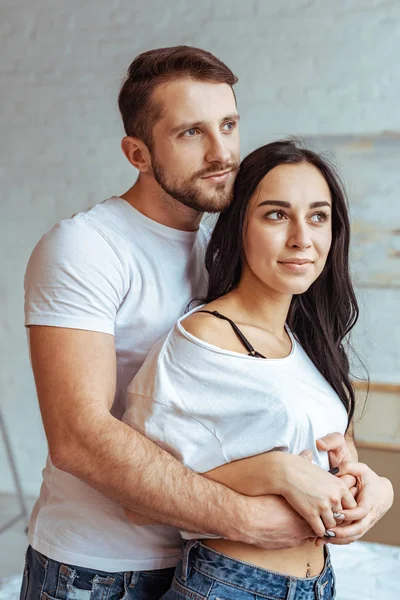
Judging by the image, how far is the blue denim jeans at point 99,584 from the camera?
1587 millimetres

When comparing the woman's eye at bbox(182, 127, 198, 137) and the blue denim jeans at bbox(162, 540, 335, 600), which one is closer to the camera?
the blue denim jeans at bbox(162, 540, 335, 600)

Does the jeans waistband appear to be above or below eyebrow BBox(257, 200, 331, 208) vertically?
below

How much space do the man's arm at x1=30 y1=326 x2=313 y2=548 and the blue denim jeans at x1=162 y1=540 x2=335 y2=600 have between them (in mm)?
64

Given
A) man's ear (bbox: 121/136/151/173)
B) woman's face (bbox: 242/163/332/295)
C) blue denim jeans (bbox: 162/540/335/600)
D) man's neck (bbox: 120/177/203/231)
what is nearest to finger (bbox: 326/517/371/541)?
blue denim jeans (bbox: 162/540/335/600)

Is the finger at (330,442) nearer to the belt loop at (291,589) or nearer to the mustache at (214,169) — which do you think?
the belt loop at (291,589)

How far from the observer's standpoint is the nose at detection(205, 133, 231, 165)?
1655 mm

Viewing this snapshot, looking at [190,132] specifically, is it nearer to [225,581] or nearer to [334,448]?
[334,448]

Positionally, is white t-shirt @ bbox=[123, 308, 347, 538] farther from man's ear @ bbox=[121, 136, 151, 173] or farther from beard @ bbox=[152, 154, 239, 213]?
man's ear @ bbox=[121, 136, 151, 173]

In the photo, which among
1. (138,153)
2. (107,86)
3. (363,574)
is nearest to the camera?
(138,153)

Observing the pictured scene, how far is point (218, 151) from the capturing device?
1.66m

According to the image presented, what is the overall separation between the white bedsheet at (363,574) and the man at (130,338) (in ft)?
3.22

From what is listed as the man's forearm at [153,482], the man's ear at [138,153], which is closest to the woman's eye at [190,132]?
the man's ear at [138,153]

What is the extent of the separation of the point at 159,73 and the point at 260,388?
0.75m

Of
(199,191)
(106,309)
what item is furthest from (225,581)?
(199,191)
